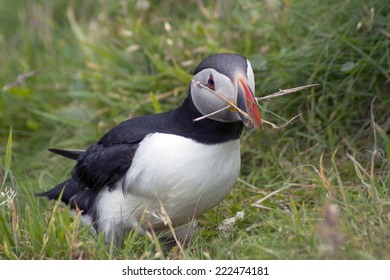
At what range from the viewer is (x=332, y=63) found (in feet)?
17.3

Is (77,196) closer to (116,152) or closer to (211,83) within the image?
(116,152)

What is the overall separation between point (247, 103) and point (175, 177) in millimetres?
592

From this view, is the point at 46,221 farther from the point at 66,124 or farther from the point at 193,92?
the point at 66,124

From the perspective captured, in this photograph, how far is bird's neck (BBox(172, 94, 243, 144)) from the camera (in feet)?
13.1

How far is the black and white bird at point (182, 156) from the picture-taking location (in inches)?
152

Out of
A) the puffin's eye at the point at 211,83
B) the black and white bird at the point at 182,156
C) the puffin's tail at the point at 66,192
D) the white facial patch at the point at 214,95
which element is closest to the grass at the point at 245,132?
the puffin's tail at the point at 66,192

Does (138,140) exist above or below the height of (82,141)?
above

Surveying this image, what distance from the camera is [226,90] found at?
3822mm

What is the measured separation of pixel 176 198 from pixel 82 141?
79.8 inches

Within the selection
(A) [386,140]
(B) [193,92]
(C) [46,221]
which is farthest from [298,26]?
(C) [46,221]

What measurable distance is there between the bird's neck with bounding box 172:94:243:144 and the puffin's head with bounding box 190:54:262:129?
4cm

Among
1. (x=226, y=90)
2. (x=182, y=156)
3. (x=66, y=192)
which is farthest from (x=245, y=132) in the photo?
(x=226, y=90)

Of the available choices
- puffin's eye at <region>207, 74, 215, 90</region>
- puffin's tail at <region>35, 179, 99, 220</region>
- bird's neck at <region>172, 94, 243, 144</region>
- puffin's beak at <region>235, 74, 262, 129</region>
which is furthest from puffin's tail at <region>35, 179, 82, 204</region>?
puffin's beak at <region>235, 74, 262, 129</region>

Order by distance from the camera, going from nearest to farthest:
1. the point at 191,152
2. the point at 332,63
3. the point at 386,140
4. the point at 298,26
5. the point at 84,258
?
the point at 84,258 < the point at 191,152 < the point at 386,140 < the point at 332,63 < the point at 298,26
